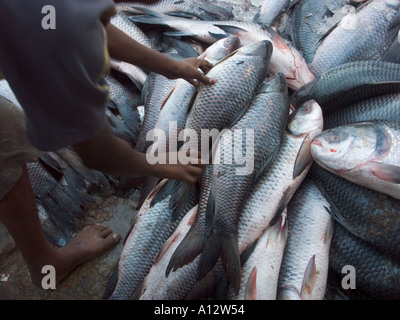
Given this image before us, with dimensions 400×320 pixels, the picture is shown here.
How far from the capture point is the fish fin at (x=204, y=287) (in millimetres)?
2010

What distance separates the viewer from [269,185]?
2227mm

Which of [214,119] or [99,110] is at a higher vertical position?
[99,110]

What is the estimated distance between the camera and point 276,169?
7.45ft

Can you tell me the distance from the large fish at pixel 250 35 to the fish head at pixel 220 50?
17 cm

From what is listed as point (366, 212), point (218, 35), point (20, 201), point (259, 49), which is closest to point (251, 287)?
point (366, 212)

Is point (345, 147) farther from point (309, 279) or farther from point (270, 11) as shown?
point (270, 11)

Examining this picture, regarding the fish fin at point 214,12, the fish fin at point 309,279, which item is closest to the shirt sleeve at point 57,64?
the fish fin at point 309,279

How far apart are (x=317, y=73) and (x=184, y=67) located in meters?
1.20

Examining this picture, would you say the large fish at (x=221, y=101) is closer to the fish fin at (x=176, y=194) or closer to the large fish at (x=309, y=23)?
the fish fin at (x=176, y=194)

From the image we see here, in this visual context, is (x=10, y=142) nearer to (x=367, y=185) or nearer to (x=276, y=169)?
(x=276, y=169)

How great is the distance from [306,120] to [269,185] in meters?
0.52

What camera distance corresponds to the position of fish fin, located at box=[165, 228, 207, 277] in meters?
2.05
